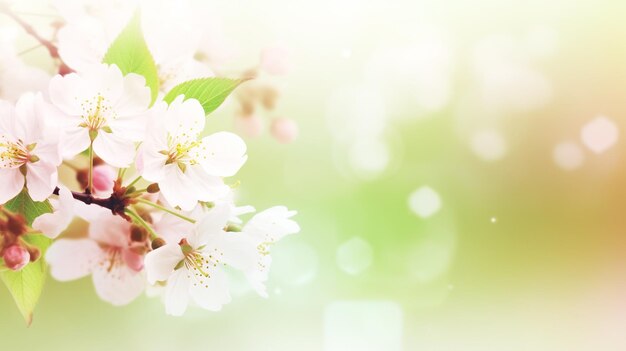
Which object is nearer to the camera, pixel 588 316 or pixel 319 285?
pixel 319 285

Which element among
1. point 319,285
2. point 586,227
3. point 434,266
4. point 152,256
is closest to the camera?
point 152,256

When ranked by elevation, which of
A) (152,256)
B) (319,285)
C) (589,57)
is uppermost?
(589,57)

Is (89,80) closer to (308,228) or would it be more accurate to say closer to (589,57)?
(308,228)

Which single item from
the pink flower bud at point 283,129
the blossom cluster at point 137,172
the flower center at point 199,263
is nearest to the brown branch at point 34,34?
the blossom cluster at point 137,172

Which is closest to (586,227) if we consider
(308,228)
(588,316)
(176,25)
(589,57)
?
(588,316)

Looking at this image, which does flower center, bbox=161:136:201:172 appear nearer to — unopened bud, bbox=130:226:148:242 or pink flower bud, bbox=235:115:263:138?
unopened bud, bbox=130:226:148:242

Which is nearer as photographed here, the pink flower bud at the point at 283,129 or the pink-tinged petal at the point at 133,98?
the pink-tinged petal at the point at 133,98

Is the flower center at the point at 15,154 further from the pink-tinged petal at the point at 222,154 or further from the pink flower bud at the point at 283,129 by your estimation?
the pink flower bud at the point at 283,129
